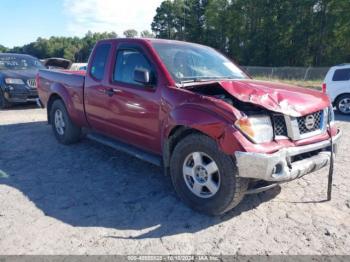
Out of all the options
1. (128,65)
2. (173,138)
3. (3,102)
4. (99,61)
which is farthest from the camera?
(3,102)

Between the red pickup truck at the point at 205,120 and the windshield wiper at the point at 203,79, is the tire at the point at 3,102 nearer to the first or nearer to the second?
the red pickup truck at the point at 205,120

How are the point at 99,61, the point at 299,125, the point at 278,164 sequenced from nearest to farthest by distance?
the point at 278,164
the point at 299,125
the point at 99,61

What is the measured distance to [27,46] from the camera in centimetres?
10644

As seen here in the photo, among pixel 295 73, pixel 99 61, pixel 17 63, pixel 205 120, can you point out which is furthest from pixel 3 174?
pixel 295 73

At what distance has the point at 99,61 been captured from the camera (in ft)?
17.8

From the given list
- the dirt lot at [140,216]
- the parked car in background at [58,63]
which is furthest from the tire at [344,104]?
the parked car in background at [58,63]

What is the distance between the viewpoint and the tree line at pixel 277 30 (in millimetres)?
47875

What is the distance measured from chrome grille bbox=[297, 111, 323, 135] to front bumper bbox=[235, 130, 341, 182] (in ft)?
0.65

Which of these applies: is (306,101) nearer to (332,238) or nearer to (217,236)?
(332,238)

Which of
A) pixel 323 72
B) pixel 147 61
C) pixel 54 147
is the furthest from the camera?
pixel 323 72

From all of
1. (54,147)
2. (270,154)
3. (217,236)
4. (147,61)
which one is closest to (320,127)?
(270,154)

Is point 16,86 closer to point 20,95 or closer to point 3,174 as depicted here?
point 20,95

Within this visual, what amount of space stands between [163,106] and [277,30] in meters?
53.5

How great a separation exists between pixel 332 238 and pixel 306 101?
57.3 inches
